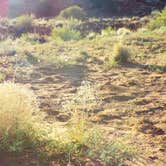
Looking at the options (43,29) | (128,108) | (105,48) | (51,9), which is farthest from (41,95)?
(51,9)

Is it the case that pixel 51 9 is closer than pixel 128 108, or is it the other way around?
pixel 128 108

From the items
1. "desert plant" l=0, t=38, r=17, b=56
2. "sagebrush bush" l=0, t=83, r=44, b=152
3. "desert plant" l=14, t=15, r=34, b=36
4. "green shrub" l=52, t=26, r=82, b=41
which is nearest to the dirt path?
"sagebrush bush" l=0, t=83, r=44, b=152

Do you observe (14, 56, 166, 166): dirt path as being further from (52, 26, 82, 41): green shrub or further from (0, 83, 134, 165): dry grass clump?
(52, 26, 82, 41): green shrub

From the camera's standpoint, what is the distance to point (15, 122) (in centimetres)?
459

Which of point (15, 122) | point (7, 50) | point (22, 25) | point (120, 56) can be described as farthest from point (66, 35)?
point (15, 122)

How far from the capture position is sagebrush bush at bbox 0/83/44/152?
179 inches

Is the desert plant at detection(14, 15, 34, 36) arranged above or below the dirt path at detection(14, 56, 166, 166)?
above

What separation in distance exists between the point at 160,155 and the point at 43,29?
14872 millimetres

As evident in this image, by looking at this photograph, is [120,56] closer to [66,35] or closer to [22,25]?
[66,35]

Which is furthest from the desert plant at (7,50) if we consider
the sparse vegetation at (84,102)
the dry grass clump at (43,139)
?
the dry grass clump at (43,139)

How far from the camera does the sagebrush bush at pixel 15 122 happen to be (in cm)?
454

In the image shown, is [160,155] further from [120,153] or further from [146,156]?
[120,153]

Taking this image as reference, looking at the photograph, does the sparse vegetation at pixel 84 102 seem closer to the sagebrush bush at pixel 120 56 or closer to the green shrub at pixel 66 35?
the sagebrush bush at pixel 120 56

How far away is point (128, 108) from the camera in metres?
6.56
